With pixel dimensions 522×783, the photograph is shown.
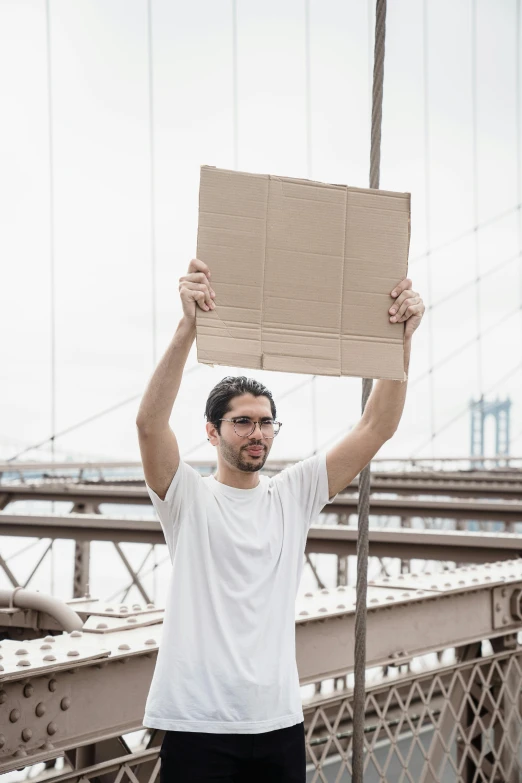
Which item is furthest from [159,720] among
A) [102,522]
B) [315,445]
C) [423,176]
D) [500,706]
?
[423,176]

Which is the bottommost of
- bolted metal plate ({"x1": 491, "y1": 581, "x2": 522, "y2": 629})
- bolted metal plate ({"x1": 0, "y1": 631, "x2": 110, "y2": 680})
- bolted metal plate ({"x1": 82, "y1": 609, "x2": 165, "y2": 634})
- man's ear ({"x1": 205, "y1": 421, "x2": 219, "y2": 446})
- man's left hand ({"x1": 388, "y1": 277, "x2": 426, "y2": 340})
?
bolted metal plate ({"x1": 491, "y1": 581, "x2": 522, "y2": 629})

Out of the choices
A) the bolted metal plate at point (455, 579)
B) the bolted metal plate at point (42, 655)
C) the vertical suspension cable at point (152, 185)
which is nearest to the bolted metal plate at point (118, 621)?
the bolted metal plate at point (42, 655)

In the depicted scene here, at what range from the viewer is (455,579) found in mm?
3410

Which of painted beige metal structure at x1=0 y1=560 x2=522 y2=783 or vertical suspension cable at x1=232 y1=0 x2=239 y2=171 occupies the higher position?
vertical suspension cable at x1=232 y1=0 x2=239 y2=171

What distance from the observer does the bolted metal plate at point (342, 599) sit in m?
2.75

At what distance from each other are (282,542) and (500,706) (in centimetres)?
187

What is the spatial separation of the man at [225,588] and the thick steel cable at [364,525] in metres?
0.14

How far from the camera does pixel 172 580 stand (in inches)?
76.9

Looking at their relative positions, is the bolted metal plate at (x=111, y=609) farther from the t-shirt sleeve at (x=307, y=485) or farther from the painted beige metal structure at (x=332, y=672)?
the t-shirt sleeve at (x=307, y=485)

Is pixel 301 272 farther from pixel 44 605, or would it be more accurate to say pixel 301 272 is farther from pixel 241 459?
pixel 44 605

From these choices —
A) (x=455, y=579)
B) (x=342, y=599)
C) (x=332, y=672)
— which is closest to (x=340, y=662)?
(x=332, y=672)

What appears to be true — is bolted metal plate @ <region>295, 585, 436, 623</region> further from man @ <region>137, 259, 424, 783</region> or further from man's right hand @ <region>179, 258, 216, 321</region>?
man's right hand @ <region>179, 258, 216, 321</region>

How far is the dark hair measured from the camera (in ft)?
6.79

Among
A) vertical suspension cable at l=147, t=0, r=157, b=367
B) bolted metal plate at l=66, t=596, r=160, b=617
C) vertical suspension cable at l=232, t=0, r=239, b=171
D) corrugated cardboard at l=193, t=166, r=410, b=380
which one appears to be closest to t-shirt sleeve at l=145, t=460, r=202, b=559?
corrugated cardboard at l=193, t=166, r=410, b=380
